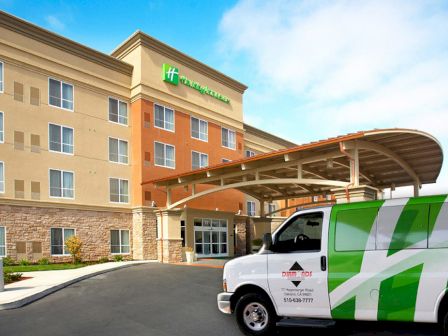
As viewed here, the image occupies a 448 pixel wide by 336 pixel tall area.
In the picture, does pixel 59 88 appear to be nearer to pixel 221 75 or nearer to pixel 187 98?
pixel 187 98

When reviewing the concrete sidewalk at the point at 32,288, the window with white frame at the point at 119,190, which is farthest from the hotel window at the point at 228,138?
the concrete sidewalk at the point at 32,288

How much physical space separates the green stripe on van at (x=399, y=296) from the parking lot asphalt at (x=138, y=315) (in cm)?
27

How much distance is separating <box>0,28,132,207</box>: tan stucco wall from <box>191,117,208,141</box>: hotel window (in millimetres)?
6189

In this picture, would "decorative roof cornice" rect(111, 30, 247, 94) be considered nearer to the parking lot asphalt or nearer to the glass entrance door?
the glass entrance door

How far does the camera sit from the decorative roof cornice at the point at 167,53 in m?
30.8

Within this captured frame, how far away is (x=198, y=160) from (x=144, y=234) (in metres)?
8.69

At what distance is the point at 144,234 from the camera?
28781 millimetres

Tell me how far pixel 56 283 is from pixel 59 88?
15737 mm

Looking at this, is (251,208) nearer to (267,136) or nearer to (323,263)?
(267,136)

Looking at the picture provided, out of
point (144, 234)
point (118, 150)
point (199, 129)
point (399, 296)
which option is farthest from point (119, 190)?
point (399, 296)

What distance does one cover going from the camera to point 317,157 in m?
17.9

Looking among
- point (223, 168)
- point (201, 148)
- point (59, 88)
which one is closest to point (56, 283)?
point (223, 168)

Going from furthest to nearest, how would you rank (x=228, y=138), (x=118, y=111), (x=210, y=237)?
1. (x=228, y=138)
2. (x=210, y=237)
3. (x=118, y=111)

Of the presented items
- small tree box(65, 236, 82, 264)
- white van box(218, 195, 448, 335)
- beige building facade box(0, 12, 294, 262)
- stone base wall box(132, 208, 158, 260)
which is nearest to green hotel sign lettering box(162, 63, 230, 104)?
beige building facade box(0, 12, 294, 262)
